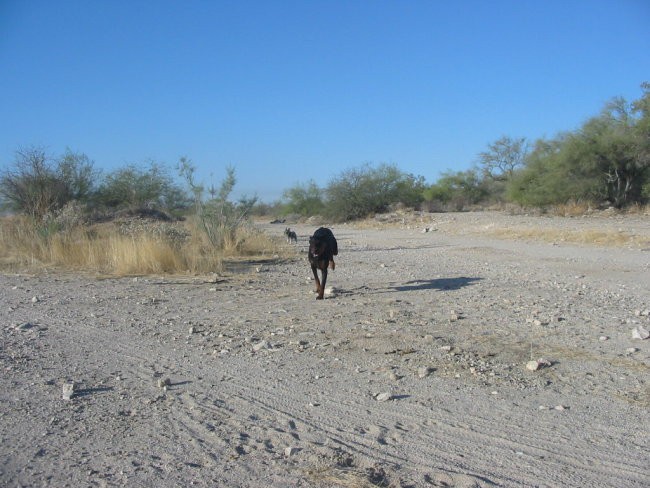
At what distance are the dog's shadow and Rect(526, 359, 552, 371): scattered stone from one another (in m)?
4.61

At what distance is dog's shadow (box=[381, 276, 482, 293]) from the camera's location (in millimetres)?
10445

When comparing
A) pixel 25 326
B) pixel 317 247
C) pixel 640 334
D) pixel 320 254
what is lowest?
pixel 640 334

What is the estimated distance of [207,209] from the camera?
714 inches

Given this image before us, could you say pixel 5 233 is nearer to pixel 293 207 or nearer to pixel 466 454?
pixel 466 454

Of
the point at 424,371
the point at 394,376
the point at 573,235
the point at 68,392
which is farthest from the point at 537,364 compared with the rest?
the point at 573,235

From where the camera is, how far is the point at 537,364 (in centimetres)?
565

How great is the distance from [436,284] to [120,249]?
24.0 feet

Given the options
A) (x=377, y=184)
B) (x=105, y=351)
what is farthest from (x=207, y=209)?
(x=377, y=184)

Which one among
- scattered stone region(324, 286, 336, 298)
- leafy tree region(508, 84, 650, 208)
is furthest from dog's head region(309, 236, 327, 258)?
leafy tree region(508, 84, 650, 208)

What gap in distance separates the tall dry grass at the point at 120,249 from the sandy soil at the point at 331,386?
2.69m

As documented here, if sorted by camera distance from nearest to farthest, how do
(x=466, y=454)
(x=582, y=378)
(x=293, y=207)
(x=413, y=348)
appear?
(x=466, y=454) → (x=582, y=378) → (x=413, y=348) → (x=293, y=207)

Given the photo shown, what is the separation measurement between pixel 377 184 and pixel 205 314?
116 ft

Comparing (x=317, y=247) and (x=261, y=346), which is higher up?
(x=317, y=247)

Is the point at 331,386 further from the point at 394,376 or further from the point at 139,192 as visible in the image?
the point at 139,192
